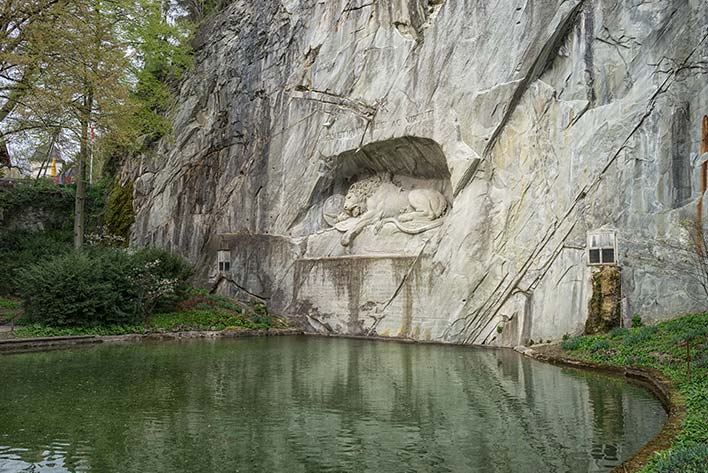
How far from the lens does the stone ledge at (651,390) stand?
5.40 metres

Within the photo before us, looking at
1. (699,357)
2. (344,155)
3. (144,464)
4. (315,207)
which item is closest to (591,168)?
(699,357)

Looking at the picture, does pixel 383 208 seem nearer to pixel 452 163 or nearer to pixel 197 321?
pixel 452 163

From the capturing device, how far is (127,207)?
28.0 m

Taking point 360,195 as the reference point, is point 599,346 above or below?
below

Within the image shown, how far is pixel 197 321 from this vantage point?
19.0 m

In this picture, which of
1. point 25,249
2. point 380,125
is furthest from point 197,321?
point 25,249

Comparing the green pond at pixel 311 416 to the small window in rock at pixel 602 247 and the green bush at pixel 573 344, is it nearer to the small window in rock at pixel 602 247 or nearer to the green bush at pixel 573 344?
the green bush at pixel 573 344

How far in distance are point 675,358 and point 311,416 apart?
6.49 m

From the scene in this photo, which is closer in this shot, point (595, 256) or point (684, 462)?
point (684, 462)

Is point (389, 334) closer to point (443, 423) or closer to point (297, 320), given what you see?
point (297, 320)

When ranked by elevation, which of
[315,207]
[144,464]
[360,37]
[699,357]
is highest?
[360,37]

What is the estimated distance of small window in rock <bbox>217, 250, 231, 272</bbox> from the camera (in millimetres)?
23625

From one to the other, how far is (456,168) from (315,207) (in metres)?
6.38

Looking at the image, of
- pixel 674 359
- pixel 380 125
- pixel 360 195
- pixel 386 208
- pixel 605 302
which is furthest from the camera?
pixel 360 195
